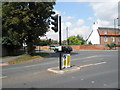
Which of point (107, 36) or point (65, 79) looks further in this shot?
point (107, 36)

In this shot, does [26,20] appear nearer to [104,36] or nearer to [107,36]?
[104,36]

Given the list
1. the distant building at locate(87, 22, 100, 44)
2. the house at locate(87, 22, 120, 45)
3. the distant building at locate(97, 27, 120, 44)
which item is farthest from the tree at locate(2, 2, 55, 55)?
the distant building at locate(87, 22, 100, 44)

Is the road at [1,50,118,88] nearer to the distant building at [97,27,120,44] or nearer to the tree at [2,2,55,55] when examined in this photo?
the tree at [2,2,55,55]

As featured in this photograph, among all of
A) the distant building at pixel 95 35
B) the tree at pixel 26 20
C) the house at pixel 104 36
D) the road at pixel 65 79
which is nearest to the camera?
the road at pixel 65 79

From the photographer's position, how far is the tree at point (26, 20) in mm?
20094

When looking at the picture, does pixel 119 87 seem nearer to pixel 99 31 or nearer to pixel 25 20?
pixel 25 20

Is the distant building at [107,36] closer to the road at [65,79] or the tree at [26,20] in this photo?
the tree at [26,20]

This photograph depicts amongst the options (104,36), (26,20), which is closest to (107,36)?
(104,36)

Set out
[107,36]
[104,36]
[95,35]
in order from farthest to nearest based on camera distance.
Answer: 1. [95,35]
2. [107,36]
3. [104,36]

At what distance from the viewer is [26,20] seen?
19.5m

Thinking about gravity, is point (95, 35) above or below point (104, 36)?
above

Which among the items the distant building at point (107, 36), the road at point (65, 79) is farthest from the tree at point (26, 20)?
the distant building at point (107, 36)

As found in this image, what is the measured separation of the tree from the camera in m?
20.1

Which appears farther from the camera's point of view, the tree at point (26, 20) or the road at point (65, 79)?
the tree at point (26, 20)
